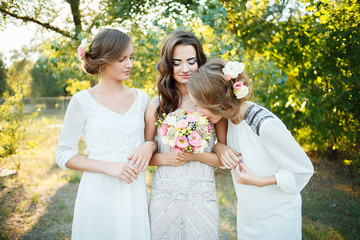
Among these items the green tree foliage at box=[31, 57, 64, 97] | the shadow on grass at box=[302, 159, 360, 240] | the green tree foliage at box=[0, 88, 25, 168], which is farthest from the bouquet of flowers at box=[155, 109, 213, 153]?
the green tree foliage at box=[31, 57, 64, 97]

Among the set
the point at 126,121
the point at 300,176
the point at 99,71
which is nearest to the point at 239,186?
the point at 300,176

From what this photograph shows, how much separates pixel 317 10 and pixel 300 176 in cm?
344

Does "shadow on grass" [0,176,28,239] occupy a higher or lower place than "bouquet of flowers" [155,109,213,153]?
lower

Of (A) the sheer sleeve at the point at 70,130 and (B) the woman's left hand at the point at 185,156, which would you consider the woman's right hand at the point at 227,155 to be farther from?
(A) the sheer sleeve at the point at 70,130

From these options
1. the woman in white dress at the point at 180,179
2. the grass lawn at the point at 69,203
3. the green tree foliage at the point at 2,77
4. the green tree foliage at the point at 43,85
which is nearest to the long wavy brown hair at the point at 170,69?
the woman in white dress at the point at 180,179

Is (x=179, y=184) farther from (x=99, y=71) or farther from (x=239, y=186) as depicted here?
(x=99, y=71)

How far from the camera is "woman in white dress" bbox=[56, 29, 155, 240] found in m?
2.13

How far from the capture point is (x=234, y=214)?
4.67 meters

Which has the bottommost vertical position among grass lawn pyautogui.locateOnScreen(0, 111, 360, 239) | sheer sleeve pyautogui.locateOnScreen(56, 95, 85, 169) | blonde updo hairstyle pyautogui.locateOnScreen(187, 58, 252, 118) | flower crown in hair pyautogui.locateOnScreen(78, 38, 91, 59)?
grass lawn pyautogui.locateOnScreen(0, 111, 360, 239)

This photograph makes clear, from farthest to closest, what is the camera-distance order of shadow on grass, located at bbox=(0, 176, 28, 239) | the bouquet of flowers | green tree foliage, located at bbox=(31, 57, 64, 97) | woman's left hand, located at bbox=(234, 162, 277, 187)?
1. green tree foliage, located at bbox=(31, 57, 64, 97)
2. shadow on grass, located at bbox=(0, 176, 28, 239)
3. woman's left hand, located at bbox=(234, 162, 277, 187)
4. the bouquet of flowers

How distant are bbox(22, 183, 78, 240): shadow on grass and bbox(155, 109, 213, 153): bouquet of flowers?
3.09m

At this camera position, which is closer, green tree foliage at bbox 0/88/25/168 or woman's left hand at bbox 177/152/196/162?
woman's left hand at bbox 177/152/196/162

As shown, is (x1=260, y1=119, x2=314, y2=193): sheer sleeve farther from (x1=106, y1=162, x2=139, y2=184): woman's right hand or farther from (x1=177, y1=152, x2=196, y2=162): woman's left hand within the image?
(x1=106, y1=162, x2=139, y2=184): woman's right hand

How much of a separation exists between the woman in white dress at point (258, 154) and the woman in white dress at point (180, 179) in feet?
0.79
